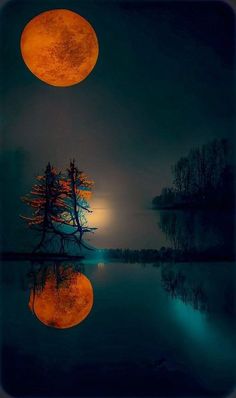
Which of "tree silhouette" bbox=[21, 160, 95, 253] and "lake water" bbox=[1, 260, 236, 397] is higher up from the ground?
"tree silhouette" bbox=[21, 160, 95, 253]

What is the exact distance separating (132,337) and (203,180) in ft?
2.81

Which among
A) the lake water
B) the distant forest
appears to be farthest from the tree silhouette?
the distant forest

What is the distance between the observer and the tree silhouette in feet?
7.02

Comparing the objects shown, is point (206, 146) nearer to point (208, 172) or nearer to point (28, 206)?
point (208, 172)

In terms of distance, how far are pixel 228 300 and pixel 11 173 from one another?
1.23 metres

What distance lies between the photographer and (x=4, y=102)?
2.14m

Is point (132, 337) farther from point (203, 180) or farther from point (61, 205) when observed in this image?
point (203, 180)

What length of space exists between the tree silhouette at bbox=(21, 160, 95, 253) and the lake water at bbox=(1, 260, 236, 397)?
165mm

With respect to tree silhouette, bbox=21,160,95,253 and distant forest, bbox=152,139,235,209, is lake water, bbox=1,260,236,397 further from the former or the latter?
distant forest, bbox=152,139,235,209

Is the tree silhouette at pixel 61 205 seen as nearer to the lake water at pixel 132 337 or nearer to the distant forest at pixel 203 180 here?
the lake water at pixel 132 337

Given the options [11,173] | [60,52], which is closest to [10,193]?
[11,173]

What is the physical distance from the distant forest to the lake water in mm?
314

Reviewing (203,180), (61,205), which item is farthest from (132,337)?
(203,180)

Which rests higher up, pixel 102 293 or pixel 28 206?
pixel 28 206
